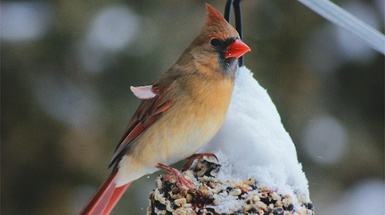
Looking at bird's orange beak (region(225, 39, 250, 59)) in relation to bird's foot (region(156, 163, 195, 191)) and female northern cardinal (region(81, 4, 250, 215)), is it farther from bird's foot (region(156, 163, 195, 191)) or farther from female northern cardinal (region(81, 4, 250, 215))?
bird's foot (region(156, 163, 195, 191))

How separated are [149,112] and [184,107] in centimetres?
10

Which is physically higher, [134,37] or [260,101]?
[260,101]

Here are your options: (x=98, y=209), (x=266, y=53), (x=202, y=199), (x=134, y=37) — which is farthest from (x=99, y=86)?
(x=202, y=199)

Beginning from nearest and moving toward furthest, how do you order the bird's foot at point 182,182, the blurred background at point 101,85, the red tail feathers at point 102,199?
the bird's foot at point 182,182 → the red tail feathers at point 102,199 → the blurred background at point 101,85

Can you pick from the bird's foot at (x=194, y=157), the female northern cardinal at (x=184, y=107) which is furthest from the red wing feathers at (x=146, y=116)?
the bird's foot at (x=194, y=157)

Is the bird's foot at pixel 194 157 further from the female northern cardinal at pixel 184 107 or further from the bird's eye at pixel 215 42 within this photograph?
the bird's eye at pixel 215 42

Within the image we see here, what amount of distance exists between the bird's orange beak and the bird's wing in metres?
0.19

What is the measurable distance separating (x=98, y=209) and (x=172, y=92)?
37 cm

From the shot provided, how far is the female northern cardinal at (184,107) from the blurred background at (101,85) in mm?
1583

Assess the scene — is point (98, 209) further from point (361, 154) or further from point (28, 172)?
point (361, 154)

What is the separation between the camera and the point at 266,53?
384 centimetres

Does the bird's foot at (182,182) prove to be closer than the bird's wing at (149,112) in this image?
Yes

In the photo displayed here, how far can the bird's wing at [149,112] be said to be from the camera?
1.83m

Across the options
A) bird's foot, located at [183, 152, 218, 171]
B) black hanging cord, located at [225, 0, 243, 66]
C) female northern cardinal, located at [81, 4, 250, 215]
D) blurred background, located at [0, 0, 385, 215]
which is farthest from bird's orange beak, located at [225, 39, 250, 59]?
blurred background, located at [0, 0, 385, 215]
